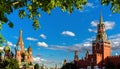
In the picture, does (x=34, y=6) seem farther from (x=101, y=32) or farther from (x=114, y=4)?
(x=101, y=32)

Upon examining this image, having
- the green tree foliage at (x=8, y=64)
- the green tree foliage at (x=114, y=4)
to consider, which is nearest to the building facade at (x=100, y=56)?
the green tree foliage at (x=8, y=64)

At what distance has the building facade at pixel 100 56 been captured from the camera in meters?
129

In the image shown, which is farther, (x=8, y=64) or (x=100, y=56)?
(x=100, y=56)

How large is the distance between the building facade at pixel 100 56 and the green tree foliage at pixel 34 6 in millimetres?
113189

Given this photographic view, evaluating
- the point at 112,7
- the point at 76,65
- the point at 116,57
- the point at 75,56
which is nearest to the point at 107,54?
the point at 116,57

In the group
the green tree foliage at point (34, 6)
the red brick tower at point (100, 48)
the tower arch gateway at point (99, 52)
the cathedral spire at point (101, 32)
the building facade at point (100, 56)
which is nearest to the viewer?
the green tree foliage at point (34, 6)

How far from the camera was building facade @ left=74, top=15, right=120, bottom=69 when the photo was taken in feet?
423

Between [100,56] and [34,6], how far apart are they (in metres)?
124

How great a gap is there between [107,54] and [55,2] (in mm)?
126045

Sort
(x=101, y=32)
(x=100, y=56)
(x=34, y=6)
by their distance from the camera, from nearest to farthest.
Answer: (x=34, y=6), (x=100, y=56), (x=101, y=32)

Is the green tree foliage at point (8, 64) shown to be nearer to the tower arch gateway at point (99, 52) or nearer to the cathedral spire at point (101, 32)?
the tower arch gateway at point (99, 52)

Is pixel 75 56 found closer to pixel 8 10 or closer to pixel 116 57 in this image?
pixel 116 57

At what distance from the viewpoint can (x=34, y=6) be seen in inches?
442

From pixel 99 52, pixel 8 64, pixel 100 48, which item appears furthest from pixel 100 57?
pixel 8 64
